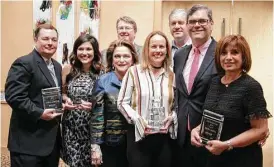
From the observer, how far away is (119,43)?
2.48m

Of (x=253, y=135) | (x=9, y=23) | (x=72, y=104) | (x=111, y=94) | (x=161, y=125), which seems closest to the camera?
(x=253, y=135)

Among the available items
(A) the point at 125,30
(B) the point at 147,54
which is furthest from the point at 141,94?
(A) the point at 125,30

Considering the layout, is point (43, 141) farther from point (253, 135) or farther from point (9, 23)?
point (9, 23)

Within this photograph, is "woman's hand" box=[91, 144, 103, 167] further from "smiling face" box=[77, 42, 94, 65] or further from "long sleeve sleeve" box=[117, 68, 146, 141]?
"smiling face" box=[77, 42, 94, 65]

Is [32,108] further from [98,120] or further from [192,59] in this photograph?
[192,59]

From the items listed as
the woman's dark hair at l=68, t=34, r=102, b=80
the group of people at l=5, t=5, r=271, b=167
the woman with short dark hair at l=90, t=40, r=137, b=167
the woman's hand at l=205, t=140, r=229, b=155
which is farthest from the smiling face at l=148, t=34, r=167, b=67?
the woman's hand at l=205, t=140, r=229, b=155

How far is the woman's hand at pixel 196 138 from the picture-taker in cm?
198

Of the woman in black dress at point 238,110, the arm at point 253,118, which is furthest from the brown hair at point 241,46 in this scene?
the arm at point 253,118

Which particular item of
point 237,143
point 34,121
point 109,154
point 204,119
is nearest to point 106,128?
point 109,154

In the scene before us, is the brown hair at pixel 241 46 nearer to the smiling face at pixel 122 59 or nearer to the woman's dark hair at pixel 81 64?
the smiling face at pixel 122 59

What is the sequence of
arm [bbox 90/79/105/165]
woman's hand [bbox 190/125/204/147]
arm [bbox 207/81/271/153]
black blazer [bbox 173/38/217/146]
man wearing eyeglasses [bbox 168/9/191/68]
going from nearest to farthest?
arm [bbox 207/81/271/153] < woman's hand [bbox 190/125/204/147] < black blazer [bbox 173/38/217/146] < arm [bbox 90/79/105/165] < man wearing eyeglasses [bbox 168/9/191/68]

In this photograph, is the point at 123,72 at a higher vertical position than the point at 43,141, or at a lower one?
higher

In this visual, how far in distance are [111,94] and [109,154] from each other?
1.32 feet

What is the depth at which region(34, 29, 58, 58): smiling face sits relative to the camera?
2.50m
